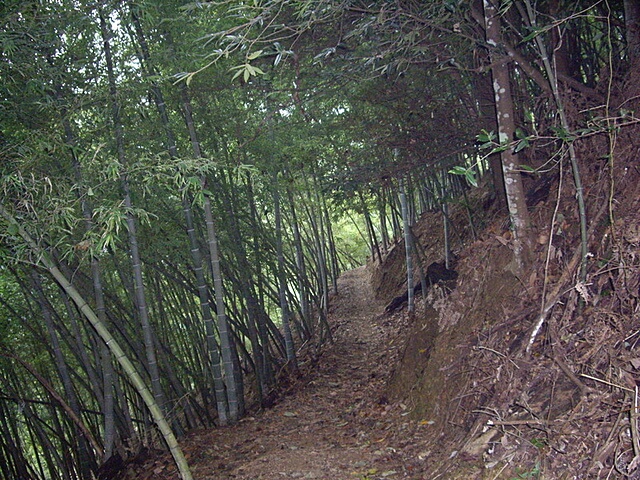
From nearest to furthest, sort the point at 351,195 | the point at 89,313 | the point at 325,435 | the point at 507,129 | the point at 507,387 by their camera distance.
Result: the point at 507,387 < the point at 89,313 < the point at 507,129 < the point at 325,435 < the point at 351,195

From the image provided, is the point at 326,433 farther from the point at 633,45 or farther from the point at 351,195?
the point at 633,45

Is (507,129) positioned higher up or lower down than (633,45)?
lower down

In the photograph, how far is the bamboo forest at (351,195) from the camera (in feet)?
9.71

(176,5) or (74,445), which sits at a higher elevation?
(176,5)

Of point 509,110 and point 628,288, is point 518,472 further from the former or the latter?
point 509,110

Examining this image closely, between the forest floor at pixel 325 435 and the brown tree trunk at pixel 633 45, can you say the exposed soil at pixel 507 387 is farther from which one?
the brown tree trunk at pixel 633 45

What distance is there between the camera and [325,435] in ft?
16.3

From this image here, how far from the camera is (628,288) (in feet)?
9.19

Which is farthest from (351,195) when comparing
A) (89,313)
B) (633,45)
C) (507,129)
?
(89,313)

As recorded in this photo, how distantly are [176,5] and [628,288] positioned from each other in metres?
4.14

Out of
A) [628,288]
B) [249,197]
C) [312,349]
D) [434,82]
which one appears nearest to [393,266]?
[312,349]

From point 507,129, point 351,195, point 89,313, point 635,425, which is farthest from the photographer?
point 351,195

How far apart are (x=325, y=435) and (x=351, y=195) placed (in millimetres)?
2311

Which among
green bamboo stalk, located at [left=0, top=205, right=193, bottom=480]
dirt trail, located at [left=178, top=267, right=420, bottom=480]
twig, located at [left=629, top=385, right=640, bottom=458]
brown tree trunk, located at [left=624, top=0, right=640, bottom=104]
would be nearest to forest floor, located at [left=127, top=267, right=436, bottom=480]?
dirt trail, located at [left=178, top=267, right=420, bottom=480]
